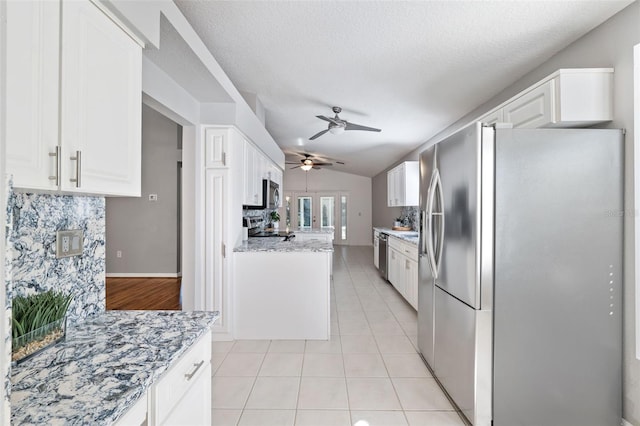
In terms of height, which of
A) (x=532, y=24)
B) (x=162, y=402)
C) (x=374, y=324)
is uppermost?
(x=532, y=24)

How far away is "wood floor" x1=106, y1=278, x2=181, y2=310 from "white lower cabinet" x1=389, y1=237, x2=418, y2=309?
302 centimetres

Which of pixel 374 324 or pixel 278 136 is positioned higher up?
pixel 278 136

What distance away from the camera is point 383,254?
19.4 ft

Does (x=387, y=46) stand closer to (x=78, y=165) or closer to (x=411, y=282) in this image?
(x=78, y=165)

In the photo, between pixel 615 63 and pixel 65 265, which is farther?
pixel 615 63

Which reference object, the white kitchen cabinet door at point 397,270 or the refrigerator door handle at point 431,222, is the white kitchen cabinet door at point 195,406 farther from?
the white kitchen cabinet door at point 397,270

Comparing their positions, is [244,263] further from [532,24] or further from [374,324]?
[532,24]

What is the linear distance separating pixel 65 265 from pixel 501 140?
90.4 inches

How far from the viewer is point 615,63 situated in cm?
192

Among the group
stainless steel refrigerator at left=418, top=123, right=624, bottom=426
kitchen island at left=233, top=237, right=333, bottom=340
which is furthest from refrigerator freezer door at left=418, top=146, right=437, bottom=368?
kitchen island at left=233, top=237, right=333, bottom=340

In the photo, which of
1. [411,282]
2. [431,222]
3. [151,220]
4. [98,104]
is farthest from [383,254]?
[98,104]

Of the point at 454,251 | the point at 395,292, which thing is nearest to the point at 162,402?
the point at 454,251

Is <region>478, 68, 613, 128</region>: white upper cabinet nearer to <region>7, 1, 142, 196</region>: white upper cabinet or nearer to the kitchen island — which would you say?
the kitchen island

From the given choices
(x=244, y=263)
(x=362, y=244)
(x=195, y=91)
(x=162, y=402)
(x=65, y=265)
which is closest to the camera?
(x=162, y=402)
